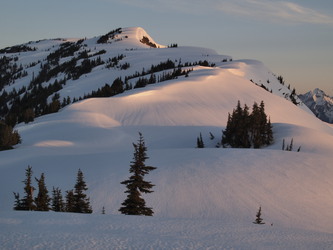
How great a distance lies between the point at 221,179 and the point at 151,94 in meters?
52.3

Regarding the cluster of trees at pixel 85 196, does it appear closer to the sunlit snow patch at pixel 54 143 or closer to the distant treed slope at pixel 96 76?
the sunlit snow patch at pixel 54 143

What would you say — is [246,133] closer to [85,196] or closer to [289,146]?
[289,146]

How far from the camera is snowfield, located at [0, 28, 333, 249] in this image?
418 inches

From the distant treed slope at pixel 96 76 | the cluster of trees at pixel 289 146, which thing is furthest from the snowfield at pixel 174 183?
the distant treed slope at pixel 96 76

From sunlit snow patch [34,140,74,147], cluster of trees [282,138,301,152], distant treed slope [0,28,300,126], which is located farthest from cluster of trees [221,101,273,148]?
distant treed slope [0,28,300,126]

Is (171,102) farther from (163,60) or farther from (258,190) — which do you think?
(163,60)

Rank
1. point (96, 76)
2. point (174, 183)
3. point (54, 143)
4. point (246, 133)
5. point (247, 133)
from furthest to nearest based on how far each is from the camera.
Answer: point (96, 76)
point (247, 133)
point (246, 133)
point (54, 143)
point (174, 183)

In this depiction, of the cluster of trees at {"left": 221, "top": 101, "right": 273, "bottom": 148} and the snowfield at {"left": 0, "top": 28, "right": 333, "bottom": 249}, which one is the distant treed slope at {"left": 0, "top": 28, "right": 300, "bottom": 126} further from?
the cluster of trees at {"left": 221, "top": 101, "right": 273, "bottom": 148}

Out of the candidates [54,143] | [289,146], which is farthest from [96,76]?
[289,146]

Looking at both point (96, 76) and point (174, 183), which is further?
point (96, 76)

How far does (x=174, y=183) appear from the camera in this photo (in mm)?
23797

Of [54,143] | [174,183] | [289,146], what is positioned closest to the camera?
[174,183]

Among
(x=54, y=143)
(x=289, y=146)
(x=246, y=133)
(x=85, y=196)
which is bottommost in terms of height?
(x=85, y=196)

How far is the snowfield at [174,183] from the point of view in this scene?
10630 mm
